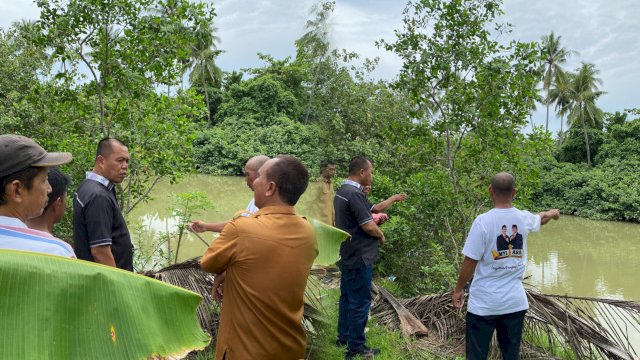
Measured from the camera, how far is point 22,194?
5.70 feet

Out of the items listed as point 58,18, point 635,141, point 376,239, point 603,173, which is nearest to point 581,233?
point 603,173

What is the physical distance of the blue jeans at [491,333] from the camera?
360cm

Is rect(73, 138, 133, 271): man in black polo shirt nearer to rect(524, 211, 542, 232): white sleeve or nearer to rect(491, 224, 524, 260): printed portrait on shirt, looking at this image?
rect(491, 224, 524, 260): printed portrait on shirt

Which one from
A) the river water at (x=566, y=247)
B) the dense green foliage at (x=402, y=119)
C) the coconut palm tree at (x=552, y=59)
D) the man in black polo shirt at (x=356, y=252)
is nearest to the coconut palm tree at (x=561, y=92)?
the coconut palm tree at (x=552, y=59)

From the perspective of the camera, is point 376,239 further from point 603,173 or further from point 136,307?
point 603,173

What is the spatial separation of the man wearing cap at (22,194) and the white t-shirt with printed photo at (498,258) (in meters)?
2.72

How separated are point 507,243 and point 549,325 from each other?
1.68 metres

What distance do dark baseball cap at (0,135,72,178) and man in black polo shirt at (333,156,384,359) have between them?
304cm

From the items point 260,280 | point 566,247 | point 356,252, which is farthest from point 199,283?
point 566,247

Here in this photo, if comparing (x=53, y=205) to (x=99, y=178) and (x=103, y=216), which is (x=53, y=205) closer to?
(x=103, y=216)

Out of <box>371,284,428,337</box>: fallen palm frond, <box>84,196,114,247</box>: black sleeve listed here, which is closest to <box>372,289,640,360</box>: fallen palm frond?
<box>371,284,428,337</box>: fallen palm frond

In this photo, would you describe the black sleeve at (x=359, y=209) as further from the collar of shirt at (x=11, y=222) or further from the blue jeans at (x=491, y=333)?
the collar of shirt at (x=11, y=222)

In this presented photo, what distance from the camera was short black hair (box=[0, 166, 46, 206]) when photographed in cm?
170

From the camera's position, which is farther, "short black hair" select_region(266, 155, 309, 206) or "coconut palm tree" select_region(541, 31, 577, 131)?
"coconut palm tree" select_region(541, 31, 577, 131)
